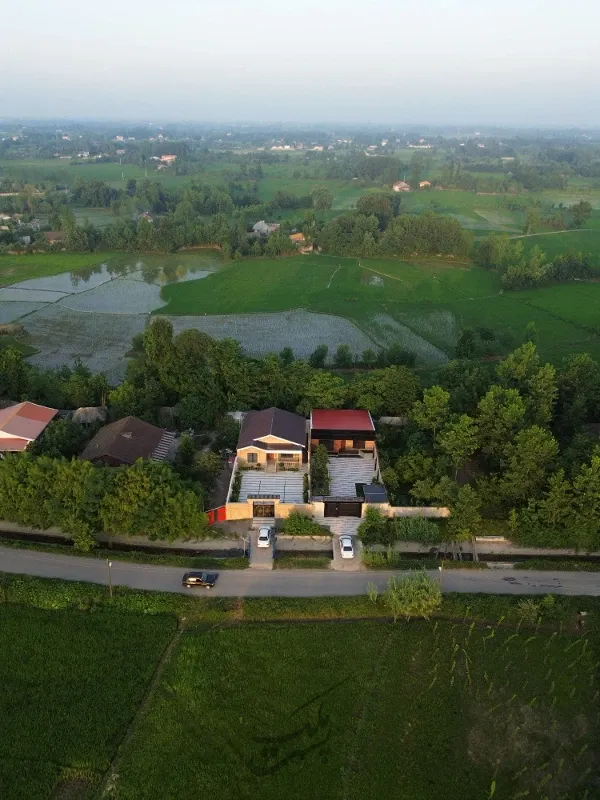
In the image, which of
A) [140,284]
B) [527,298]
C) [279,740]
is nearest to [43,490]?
[279,740]

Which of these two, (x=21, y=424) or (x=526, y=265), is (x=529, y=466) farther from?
(x=526, y=265)

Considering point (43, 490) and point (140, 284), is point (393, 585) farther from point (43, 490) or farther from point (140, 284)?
point (140, 284)

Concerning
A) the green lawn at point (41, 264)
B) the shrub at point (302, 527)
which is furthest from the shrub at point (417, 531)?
the green lawn at point (41, 264)

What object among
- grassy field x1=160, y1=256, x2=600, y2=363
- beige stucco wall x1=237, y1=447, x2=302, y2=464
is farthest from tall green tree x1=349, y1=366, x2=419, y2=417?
grassy field x1=160, y1=256, x2=600, y2=363

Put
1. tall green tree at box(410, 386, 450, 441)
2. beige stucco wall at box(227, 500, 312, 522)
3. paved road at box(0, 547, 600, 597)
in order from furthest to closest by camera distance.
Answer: tall green tree at box(410, 386, 450, 441), beige stucco wall at box(227, 500, 312, 522), paved road at box(0, 547, 600, 597)

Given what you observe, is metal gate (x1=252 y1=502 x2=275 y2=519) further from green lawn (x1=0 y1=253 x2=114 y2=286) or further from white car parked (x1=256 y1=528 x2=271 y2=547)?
green lawn (x1=0 y1=253 x2=114 y2=286)

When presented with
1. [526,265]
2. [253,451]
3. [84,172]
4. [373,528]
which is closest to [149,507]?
[253,451]
